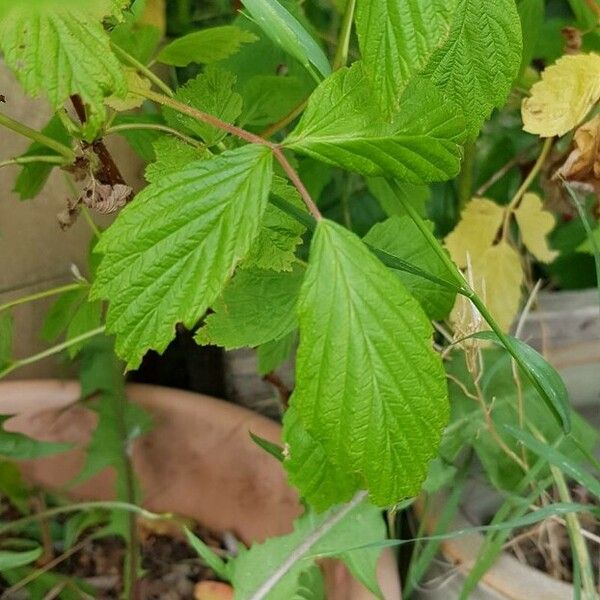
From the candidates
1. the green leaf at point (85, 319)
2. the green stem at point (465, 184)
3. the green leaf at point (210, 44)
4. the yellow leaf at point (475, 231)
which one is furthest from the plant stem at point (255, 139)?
the green stem at point (465, 184)

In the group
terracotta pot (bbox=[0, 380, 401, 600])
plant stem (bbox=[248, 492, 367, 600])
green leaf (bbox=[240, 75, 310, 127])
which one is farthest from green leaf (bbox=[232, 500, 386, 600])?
green leaf (bbox=[240, 75, 310, 127])

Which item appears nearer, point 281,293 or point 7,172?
point 281,293

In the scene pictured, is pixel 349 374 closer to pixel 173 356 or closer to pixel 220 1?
pixel 220 1

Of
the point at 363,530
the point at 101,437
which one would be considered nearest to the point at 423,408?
the point at 363,530

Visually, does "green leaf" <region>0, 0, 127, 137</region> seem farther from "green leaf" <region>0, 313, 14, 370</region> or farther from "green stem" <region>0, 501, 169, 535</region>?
"green stem" <region>0, 501, 169, 535</region>

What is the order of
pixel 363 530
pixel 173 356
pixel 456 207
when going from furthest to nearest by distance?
1. pixel 173 356
2. pixel 456 207
3. pixel 363 530

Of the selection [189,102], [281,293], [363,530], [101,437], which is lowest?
[363,530]

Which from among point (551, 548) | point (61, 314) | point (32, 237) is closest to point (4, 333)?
point (61, 314)
